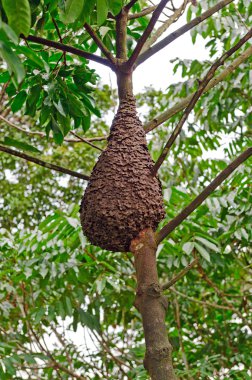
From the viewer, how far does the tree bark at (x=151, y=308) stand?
107 centimetres

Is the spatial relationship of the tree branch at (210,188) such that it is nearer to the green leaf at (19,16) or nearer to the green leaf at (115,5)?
the green leaf at (115,5)

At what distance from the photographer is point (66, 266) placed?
2613 mm

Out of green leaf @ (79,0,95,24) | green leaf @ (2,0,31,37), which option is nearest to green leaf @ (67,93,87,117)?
green leaf @ (79,0,95,24)

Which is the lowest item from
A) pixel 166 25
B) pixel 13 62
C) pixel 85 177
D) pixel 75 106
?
pixel 13 62

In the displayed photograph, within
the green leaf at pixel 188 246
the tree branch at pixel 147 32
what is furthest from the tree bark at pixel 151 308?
the green leaf at pixel 188 246

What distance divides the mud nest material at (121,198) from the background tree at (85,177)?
38 mm

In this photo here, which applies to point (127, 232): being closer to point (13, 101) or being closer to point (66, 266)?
point (13, 101)

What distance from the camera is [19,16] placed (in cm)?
87

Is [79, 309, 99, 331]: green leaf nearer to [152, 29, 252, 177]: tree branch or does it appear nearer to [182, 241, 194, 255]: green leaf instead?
[182, 241, 194, 255]: green leaf

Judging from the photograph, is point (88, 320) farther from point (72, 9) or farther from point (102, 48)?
point (72, 9)

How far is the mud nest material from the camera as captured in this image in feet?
4.07

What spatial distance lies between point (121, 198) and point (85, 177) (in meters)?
0.14

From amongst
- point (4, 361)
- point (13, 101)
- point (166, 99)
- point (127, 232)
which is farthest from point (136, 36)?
point (166, 99)

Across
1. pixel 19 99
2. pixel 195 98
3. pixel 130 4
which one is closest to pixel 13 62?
pixel 195 98
